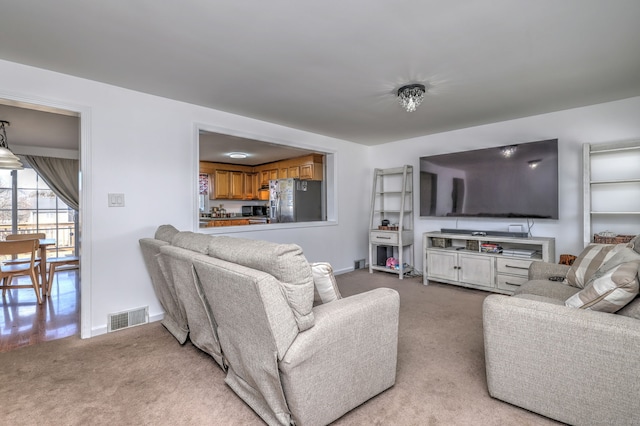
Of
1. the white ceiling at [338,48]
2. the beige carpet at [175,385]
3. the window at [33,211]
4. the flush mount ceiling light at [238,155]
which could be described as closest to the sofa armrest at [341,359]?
the beige carpet at [175,385]

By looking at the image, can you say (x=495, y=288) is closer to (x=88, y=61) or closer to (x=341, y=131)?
(x=341, y=131)

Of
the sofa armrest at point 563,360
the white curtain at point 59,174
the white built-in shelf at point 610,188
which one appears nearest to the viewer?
the sofa armrest at point 563,360

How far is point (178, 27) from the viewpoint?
193 cm

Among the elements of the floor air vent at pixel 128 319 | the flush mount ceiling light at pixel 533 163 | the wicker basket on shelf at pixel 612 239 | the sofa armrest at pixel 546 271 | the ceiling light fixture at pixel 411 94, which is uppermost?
the ceiling light fixture at pixel 411 94

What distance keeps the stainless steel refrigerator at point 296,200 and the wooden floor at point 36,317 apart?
2.90 metres

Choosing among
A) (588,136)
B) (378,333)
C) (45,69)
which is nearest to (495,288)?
(588,136)

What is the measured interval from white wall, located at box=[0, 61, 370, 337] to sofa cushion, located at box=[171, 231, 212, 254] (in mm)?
971

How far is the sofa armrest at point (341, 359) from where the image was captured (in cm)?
139

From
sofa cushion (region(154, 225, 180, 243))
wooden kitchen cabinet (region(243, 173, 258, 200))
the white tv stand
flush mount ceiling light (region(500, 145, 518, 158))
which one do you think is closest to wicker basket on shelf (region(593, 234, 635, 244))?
the white tv stand

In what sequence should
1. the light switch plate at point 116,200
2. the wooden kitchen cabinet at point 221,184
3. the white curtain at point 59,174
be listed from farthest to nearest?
the wooden kitchen cabinet at point 221,184 < the white curtain at point 59,174 < the light switch plate at point 116,200

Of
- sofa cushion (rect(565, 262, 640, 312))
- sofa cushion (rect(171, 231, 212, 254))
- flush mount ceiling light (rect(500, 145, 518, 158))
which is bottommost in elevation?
sofa cushion (rect(565, 262, 640, 312))

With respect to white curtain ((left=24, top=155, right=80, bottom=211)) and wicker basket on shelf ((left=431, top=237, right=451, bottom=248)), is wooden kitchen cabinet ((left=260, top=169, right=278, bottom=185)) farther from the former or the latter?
wicker basket on shelf ((left=431, top=237, right=451, bottom=248))

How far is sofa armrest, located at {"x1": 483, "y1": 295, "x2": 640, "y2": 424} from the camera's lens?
134 centimetres

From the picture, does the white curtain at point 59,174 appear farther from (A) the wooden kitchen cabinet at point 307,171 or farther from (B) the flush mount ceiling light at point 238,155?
(A) the wooden kitchen cabinet at point 307,171
